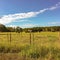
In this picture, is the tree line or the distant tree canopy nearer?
the tree line

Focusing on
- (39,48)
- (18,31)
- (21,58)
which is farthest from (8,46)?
(18,31)

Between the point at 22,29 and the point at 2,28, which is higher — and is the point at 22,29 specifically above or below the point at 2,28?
below

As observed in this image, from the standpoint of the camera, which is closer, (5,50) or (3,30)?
(5,50)

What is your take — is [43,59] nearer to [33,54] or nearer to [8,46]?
[33,54]

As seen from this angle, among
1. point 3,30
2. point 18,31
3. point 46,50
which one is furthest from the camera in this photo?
point 3,30

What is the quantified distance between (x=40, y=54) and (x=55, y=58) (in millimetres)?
1409

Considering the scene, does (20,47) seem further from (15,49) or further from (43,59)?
(43,59)

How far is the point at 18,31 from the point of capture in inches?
2303

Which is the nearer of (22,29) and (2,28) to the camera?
(22,29)

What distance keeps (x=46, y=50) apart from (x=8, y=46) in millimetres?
3299

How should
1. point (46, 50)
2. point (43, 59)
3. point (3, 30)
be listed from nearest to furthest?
point (43, 59)
point (46, 50)
point (3, 30)

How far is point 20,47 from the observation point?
14078mm

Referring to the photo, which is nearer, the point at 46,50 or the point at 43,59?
the point at 43,59

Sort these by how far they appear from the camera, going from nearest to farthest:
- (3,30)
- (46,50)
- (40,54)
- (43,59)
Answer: (43,59)
(40,54)
(46,50)
(3,30)
